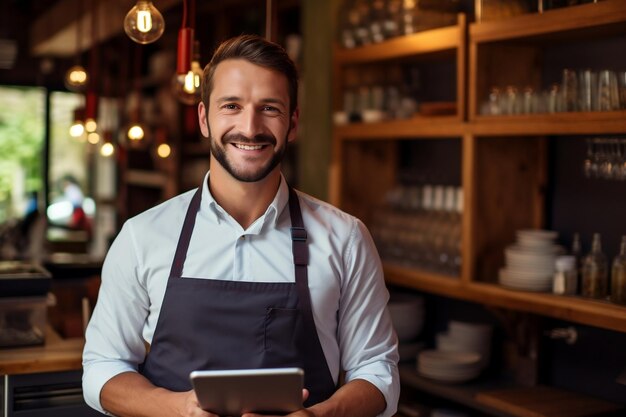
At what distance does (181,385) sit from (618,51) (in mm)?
2177

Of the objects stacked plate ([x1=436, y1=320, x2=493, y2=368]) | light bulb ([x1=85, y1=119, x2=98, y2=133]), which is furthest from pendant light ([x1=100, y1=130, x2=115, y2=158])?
stacked plate ([x1=436, y1=320, x2=493, y2=368])

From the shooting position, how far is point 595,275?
3096 mm

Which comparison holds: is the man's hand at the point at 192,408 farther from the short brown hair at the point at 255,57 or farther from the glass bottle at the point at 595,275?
the glass bottle at the point at 595,275

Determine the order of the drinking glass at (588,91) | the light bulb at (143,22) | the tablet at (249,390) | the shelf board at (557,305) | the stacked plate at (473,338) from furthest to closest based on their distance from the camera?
the stacked plate at (473,338)
the drinking glass at (588,91)
the shelf board at (557,305)
the light bulb at (143,22)
the tablet at (249,390)

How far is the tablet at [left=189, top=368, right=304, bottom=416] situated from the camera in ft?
5.82

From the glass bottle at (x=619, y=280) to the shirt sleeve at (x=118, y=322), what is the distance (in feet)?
5.55

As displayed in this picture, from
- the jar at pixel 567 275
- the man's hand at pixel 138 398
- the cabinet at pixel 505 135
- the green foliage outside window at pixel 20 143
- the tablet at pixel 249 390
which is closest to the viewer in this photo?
the tablet at pixel 249 390

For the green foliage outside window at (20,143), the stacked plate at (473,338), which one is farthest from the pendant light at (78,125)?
the green foliage outside window at (20,143)

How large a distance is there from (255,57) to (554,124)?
4.51 ft

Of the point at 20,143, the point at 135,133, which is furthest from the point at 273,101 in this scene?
the point at 20,143

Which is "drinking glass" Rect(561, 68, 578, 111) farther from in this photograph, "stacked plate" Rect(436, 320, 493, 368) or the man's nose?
the man's nose

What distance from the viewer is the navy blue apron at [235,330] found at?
210 centimetres

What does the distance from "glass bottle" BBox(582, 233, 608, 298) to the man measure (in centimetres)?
116

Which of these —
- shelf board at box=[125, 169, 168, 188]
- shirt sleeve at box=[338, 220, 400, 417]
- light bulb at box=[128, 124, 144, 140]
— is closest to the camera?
shirt sleeve at box=[338, 220, 400, 417]
